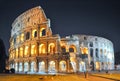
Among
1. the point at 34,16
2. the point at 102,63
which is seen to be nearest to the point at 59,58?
the point at 34,16

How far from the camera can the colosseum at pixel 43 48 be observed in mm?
47287

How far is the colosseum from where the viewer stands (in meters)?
47.3

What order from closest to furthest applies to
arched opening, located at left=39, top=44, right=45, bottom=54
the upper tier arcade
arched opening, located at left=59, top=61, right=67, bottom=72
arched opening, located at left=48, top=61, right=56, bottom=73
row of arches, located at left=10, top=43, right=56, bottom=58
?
arched opening, located at left=59, top=61, right=67, bottom=72
arched opening, located at left=48, top=61, right=56, bottom=73
row of arches, located at left=10, top=43, right=56, bottom=58
arched opening, located at left=39, top=44, right=45, bottom=54
the upper tier arcade

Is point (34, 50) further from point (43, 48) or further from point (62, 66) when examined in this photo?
point (62, 66)

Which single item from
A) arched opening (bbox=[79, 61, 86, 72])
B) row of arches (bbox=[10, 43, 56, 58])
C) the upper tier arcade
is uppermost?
the upper tier arcade

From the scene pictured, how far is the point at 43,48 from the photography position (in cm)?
5128

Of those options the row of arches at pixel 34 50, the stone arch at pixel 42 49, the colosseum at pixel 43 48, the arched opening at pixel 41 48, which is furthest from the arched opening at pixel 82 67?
the arched opening at pixel 41 48

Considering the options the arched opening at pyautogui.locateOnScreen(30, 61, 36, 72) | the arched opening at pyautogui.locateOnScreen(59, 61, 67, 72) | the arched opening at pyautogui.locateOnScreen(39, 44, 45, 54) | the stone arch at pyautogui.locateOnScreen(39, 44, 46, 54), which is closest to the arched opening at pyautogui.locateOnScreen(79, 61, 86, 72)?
the arched opening at pyautogui.locateOnScreen(59, 61, 67, 72)

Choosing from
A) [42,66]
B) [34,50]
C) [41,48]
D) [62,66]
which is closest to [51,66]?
[42,66]

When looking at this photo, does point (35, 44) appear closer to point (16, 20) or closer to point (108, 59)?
point (16, 20)

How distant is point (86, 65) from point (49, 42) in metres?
11.4

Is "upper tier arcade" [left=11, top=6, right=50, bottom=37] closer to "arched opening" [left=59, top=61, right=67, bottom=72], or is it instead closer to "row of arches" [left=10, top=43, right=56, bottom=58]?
"row of arches" [left=10, top=43, right=56, bottom=58]

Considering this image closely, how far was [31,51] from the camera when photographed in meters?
52.0

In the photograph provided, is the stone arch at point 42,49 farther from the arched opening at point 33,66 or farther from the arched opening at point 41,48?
the arched opening at point 33,66
